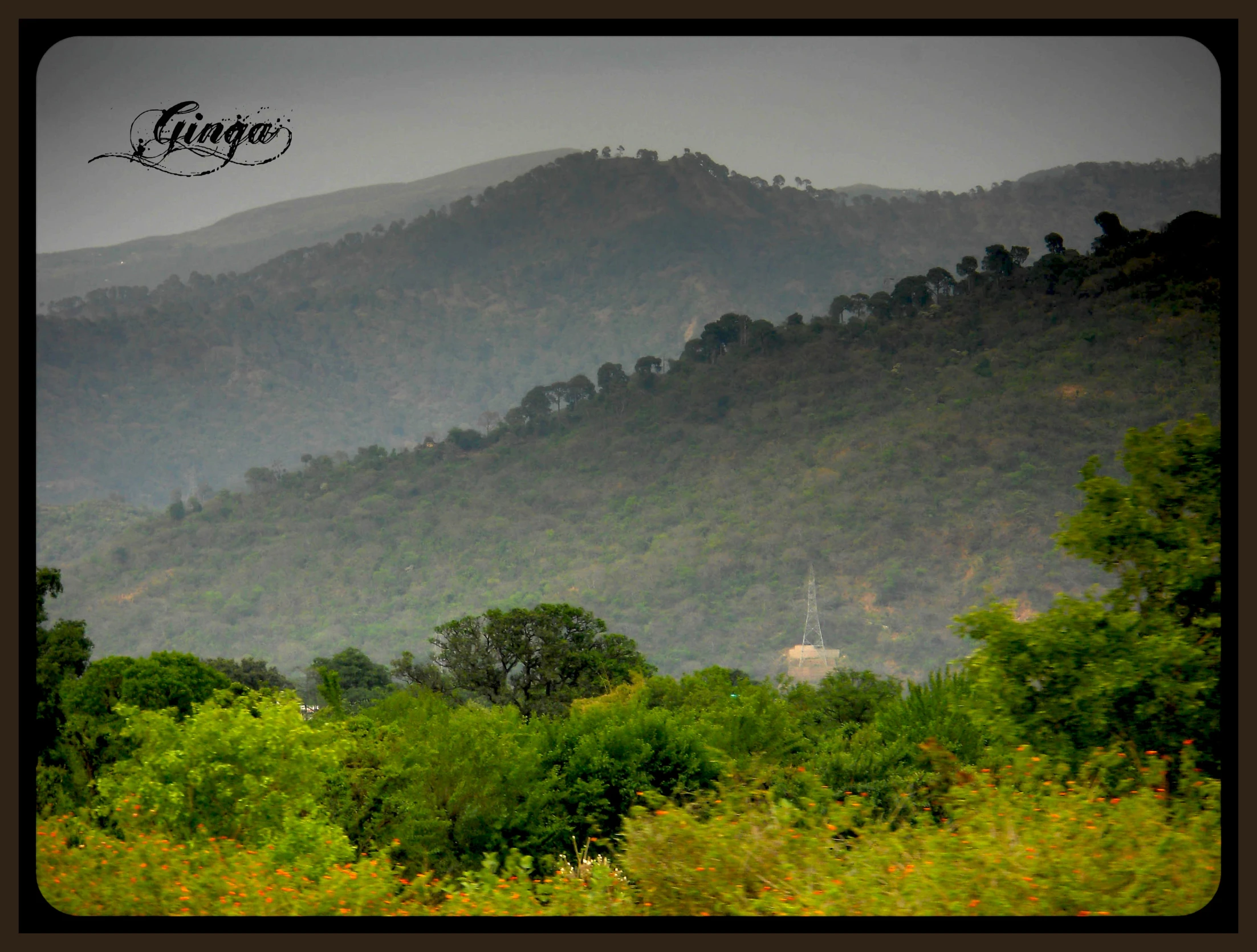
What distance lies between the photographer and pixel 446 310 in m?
116

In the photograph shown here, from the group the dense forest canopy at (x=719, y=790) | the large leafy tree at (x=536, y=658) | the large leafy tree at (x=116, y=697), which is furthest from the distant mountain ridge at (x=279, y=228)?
the dense forest canopy at (x=719, y=790)

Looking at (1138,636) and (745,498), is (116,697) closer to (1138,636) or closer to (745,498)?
(1138,636)

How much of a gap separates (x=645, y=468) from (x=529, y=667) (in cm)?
5678

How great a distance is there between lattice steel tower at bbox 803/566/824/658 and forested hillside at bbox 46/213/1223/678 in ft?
3.13

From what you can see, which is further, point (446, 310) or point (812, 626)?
point (446, 310)

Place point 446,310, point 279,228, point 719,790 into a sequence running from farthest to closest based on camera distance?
point 446,310 < point 279,228 < point 719,790

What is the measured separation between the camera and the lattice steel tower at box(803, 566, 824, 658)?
73000mm

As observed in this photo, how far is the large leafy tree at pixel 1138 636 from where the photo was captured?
9789 mm

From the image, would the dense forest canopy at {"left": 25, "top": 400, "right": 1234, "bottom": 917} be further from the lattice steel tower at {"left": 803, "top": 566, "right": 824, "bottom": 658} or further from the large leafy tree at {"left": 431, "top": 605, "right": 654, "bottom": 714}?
the lattice steel tower at {"left": 803, "top": 566, "right": 824, "bottom": 658}

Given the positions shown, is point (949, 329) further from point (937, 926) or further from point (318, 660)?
point (937, 926)

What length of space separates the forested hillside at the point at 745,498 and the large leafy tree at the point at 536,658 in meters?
37.6

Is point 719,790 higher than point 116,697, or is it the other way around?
point 116,697

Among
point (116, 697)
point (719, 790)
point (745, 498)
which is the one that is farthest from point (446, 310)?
point (719, 790)

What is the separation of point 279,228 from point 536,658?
86662 mm
